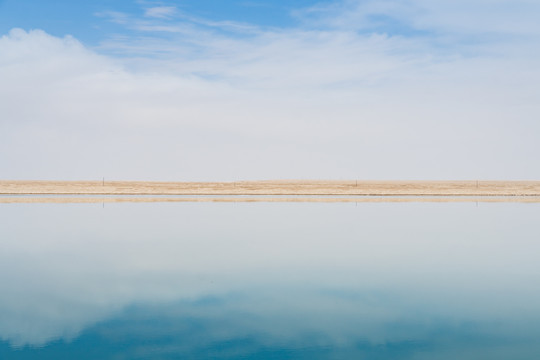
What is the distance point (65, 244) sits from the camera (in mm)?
20484

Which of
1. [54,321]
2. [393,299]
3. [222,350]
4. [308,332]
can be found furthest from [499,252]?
[54,321]

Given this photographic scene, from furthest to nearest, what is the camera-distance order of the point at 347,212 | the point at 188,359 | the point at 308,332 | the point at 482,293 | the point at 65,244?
the point at 347,212 < the point at 65,244 < the point at 482,293 < the point at 308,332 < the point at 188,359

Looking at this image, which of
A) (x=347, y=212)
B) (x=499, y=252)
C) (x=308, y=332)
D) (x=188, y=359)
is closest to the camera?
(x=188, y=359)

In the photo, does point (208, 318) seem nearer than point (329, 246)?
Yes

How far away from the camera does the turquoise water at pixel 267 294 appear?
912 cm

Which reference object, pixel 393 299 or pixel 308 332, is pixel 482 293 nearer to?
pixel 393 299

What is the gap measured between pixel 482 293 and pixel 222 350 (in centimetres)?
680

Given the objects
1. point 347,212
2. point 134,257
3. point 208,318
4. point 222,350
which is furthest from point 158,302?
point 347,212

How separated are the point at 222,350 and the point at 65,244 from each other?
13307mm

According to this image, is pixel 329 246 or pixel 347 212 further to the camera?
pixel 347 212

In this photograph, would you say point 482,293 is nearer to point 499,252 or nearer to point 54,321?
point 499,252

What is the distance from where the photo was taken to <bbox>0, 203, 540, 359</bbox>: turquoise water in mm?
9125

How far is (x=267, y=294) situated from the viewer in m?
12.4

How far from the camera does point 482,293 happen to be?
1290cm
